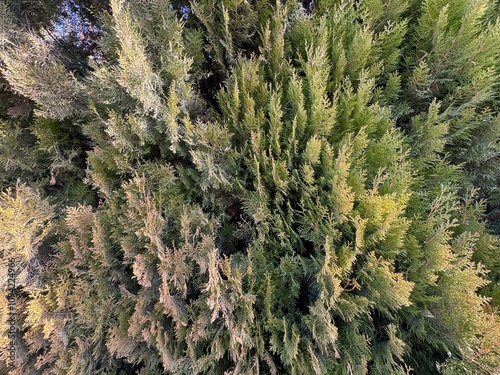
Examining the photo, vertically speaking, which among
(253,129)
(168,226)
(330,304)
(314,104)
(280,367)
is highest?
(314,104)

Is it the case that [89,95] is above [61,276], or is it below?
above

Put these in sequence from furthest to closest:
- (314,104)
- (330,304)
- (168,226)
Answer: (168,226), (314,104), (330,304)

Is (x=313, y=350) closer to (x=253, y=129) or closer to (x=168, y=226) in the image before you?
(x=168, y=226)

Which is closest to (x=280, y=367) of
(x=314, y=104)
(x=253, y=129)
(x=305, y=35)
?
(x=253, y=129)

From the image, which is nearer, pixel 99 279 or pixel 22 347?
pixel 99 279

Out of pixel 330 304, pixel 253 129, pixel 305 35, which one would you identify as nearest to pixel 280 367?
pixel 330 304

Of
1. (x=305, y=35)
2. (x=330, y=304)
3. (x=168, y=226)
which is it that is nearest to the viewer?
(x=330, y=304)
